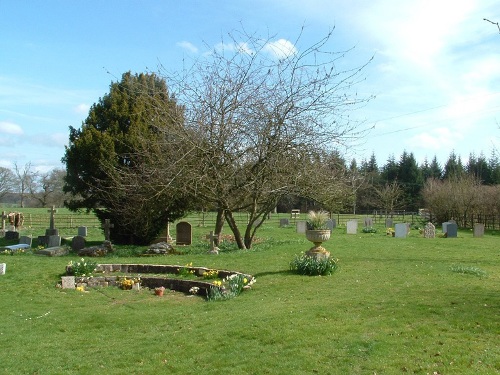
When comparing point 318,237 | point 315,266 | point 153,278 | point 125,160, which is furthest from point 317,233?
point 125,160

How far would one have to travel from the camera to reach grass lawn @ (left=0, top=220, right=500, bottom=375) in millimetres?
6488

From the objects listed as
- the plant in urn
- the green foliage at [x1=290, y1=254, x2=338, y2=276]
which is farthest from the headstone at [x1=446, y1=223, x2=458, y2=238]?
the green foliage at [x1=290, y1=254, x2=338, y2=276]

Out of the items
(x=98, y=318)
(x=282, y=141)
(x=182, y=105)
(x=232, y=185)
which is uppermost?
(x=182, y=105)

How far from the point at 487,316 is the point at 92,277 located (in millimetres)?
10350

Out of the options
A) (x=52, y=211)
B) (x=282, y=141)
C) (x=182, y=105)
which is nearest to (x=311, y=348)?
(x=282, y=141)

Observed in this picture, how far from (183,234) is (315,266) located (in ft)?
42.8

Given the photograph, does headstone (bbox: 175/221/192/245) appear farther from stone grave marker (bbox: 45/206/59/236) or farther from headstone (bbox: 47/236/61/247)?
stone grave marker (bbox: 45/206/59/236)

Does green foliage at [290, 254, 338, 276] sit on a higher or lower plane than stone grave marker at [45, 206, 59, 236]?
lower

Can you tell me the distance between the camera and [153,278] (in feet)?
47.6

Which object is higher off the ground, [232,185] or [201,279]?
[232,185]

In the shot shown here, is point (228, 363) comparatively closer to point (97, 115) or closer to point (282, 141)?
point (282, 141)

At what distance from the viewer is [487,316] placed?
26.0 ft

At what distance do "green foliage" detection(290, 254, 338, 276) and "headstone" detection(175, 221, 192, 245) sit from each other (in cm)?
1225

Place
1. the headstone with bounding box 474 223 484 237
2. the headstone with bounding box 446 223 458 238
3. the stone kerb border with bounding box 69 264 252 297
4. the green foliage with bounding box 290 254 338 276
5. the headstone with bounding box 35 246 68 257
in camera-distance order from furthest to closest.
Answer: the headstone with bounding box 474 223 484 237
the headstone with bounding box 446 223 458 238
the headstone with bounding box 35 246 68 257
the stone kerb border with bounding box 69 264 252 297
the green foliage with bounding box 290 254 338 276
